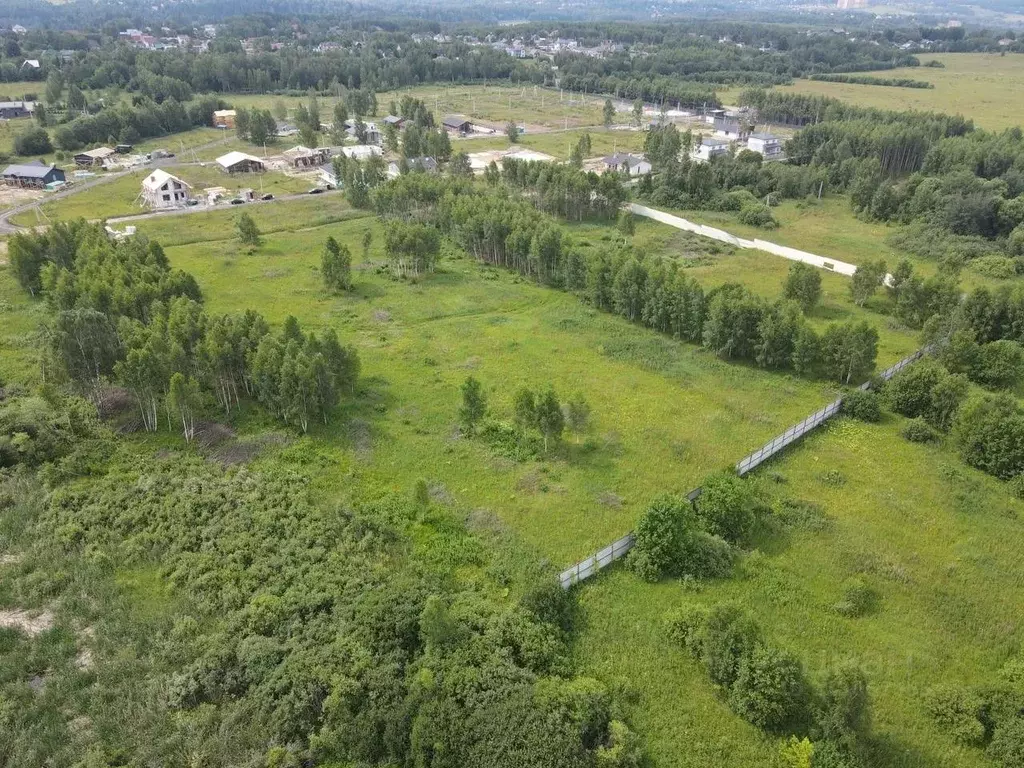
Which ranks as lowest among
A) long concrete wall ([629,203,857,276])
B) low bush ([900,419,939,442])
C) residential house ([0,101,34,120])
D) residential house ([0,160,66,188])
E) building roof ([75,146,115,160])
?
low bush ([900,419,939,442])

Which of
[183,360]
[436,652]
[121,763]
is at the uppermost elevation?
[183,360]

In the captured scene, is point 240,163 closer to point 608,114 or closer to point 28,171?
point 28,171

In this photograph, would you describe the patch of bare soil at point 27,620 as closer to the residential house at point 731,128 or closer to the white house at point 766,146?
the white house at point 766,146

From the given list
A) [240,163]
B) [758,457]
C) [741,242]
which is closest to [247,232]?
[240,163]

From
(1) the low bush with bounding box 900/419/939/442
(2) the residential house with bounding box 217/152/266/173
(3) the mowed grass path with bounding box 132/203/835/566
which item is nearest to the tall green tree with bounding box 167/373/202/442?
(3) the mowed grass path with bounding box 132/203/835/566

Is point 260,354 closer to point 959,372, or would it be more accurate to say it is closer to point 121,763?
point 121,763

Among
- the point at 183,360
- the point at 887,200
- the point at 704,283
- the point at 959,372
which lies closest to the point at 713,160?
the point at 887,200

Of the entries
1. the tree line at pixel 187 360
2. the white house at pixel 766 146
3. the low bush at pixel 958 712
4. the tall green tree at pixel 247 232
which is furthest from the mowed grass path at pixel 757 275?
the white house at pixel 766 146

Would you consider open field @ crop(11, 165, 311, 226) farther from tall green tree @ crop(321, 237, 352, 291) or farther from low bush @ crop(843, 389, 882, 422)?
low bush @ crop(843, 389, 882, 422)
